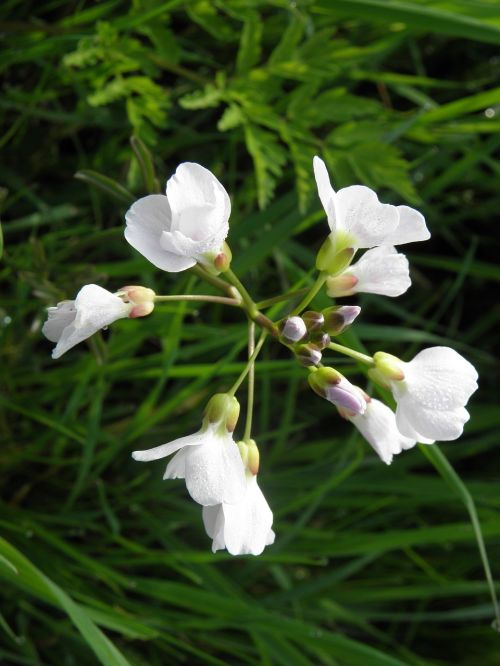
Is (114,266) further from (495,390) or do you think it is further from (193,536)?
(495,390)

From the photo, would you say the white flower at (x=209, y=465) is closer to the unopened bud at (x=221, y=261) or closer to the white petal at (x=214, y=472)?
the white petal at (x=214, y=472)

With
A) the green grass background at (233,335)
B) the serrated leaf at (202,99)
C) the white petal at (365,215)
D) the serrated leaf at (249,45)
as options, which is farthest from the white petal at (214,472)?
the serrated leaf at (249,45)

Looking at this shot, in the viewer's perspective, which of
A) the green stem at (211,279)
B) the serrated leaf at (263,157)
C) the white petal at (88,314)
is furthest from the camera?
the serrated leaf at (263,157)

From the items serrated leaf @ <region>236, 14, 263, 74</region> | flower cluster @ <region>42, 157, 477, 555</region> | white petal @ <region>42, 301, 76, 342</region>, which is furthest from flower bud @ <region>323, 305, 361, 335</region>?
serrated leaf @ <region>236, 14, 263, 74</region>

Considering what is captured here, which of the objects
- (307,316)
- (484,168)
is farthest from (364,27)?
(307,316)

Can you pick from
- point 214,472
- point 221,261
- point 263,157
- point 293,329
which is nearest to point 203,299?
point 221,261

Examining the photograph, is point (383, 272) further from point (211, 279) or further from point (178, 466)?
point (178, 466)

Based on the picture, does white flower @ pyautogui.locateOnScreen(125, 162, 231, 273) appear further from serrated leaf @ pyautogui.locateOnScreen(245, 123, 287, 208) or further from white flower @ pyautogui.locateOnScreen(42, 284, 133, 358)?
serrated leaf @ pyautogui.locateOnScreen(245, 123, 287, 208)
